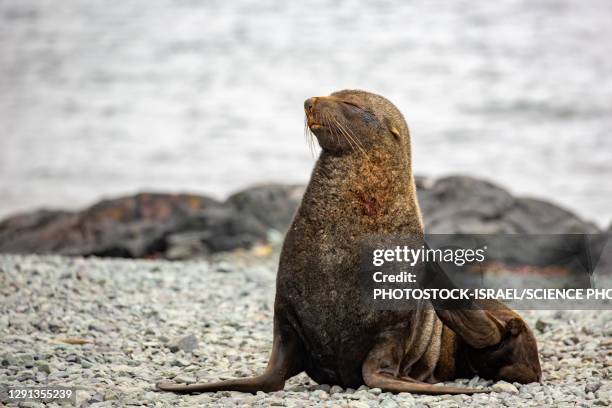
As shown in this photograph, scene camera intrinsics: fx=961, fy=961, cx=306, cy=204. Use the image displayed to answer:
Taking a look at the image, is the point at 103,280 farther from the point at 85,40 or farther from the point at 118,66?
the point at 85,40

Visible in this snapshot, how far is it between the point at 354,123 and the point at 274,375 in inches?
58.5

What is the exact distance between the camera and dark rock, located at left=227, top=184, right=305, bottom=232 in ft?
42.3

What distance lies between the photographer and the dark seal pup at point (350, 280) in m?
5.28

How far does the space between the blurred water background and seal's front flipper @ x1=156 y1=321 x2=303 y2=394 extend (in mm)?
14393

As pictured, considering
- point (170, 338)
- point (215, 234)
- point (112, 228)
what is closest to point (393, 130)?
point (170, 338)

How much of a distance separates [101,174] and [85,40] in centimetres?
1317

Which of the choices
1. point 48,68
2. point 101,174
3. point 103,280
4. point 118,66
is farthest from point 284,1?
point 103,280

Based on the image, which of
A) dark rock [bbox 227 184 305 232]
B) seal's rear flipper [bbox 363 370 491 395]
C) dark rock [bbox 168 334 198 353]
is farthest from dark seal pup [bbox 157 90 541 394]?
Result: dark rock [bbox 227 184 305 232]

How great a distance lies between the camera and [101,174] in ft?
76.5

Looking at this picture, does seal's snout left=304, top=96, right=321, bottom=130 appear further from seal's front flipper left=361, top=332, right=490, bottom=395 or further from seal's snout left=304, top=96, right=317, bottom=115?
seal's front flipper left=361, top=332, right=490, bottom=395

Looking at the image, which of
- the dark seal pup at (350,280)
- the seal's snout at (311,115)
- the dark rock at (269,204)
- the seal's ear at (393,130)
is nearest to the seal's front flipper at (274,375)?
the dark seal pup at (350,280)

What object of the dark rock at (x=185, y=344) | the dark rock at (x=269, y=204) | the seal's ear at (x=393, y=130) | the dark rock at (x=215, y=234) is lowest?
the dark rock at (x=185, y=344)

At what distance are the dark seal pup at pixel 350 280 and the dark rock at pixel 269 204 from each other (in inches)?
283

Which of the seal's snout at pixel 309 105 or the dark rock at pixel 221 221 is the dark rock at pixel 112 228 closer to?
the dark rock at pixel 221 221
